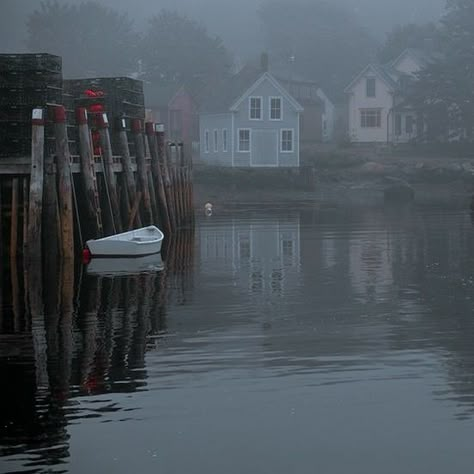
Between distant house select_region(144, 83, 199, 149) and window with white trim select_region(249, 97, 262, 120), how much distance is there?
56.0 feet

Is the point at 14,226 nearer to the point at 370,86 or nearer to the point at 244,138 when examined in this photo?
the point at 244,138

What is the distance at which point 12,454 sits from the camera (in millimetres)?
11156

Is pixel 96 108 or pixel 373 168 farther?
pixel 373 168

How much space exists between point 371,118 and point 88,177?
63.3 m

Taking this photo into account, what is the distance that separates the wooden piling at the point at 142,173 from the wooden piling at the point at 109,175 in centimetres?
293

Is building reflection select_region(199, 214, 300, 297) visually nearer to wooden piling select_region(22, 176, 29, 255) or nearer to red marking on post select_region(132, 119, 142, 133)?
red marking on post select_region(132, 119, 142, 133)

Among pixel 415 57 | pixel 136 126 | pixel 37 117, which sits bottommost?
pixel 37 117

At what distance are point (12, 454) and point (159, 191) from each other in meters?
27.3

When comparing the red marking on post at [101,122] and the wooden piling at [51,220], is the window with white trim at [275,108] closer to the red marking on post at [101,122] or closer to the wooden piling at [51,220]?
the red marking on post at [101,122]

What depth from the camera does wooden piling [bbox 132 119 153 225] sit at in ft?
115

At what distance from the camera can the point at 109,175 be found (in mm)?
31312

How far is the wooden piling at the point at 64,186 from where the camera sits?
87.4ft

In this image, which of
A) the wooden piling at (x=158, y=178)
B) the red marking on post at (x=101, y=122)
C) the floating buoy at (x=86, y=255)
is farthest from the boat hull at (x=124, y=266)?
the wooden piling at (x=158, y=178)

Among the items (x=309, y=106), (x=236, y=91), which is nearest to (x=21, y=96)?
(x=236, y=91)
